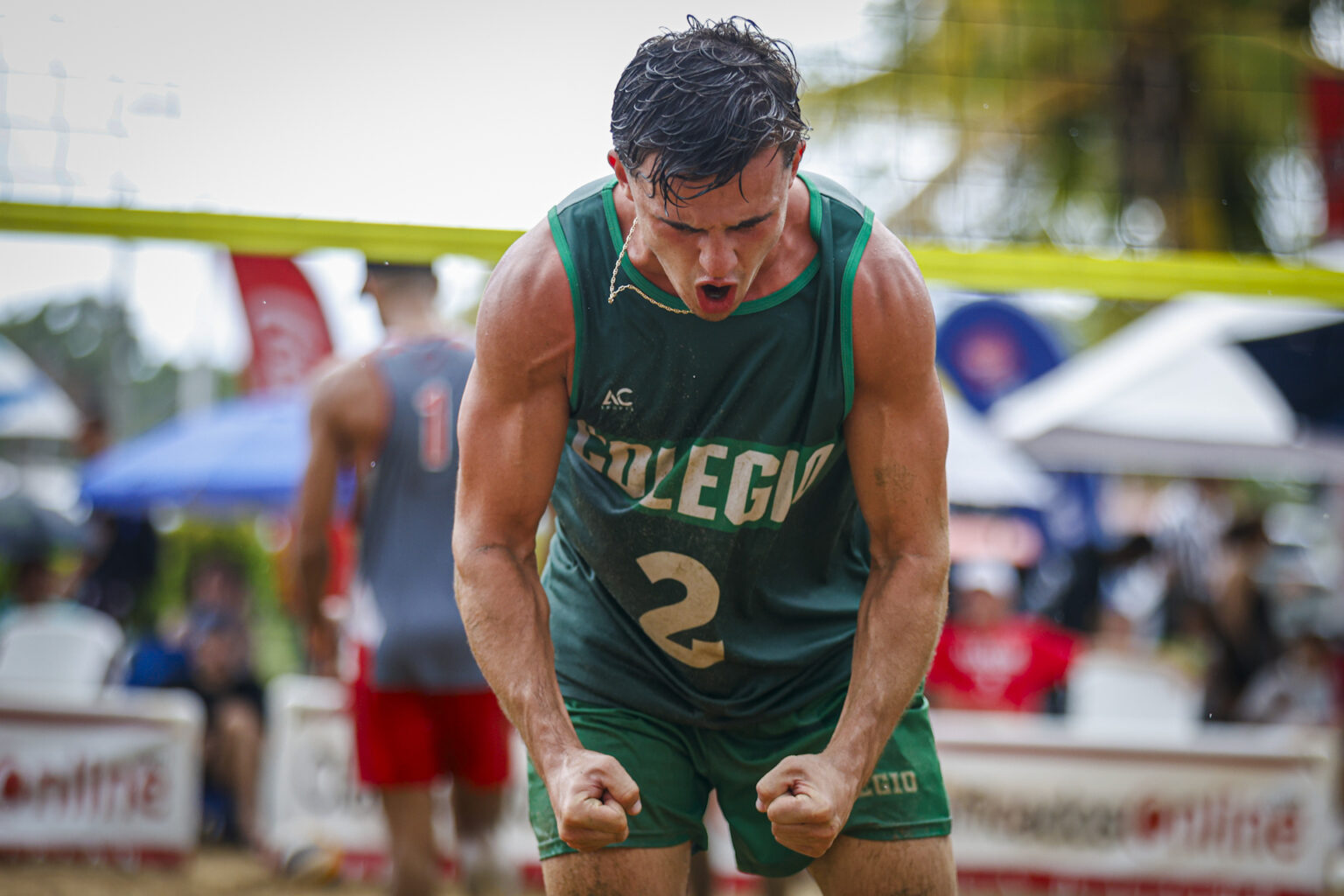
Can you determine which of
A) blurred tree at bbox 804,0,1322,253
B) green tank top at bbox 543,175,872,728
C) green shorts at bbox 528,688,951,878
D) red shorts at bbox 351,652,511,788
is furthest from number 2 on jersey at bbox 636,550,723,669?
blurred tree at bbox 804,0,1322,253

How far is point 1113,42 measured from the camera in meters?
13.8

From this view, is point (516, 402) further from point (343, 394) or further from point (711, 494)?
point (343, 394)

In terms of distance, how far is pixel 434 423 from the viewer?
4.04m

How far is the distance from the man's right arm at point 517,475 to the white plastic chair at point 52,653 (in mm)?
6045

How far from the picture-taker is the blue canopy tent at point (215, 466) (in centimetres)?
844

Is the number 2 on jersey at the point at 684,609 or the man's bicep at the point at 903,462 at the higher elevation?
the man's bicep at the point at 903,462

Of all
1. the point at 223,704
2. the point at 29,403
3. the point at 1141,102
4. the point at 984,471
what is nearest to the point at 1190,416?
the point at 984,471

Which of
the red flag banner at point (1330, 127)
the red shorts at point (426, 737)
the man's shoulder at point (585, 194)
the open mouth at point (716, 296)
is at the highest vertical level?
the red flag banner at point (1330, 127)

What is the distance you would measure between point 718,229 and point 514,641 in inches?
30.2

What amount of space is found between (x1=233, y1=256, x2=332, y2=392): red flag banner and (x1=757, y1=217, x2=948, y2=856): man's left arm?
397cm

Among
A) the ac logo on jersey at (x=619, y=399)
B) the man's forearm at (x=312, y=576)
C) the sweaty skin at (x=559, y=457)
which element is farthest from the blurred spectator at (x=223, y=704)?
the ac logo on jersey at (x=619, y=399)

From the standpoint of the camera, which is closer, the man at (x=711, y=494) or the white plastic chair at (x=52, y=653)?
the man at (x=711, y=494)

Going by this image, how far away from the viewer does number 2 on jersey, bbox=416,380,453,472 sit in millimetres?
4016

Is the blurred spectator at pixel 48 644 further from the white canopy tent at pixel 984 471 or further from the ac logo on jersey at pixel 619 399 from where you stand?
the ac logo on jersey at pixel 619 399
